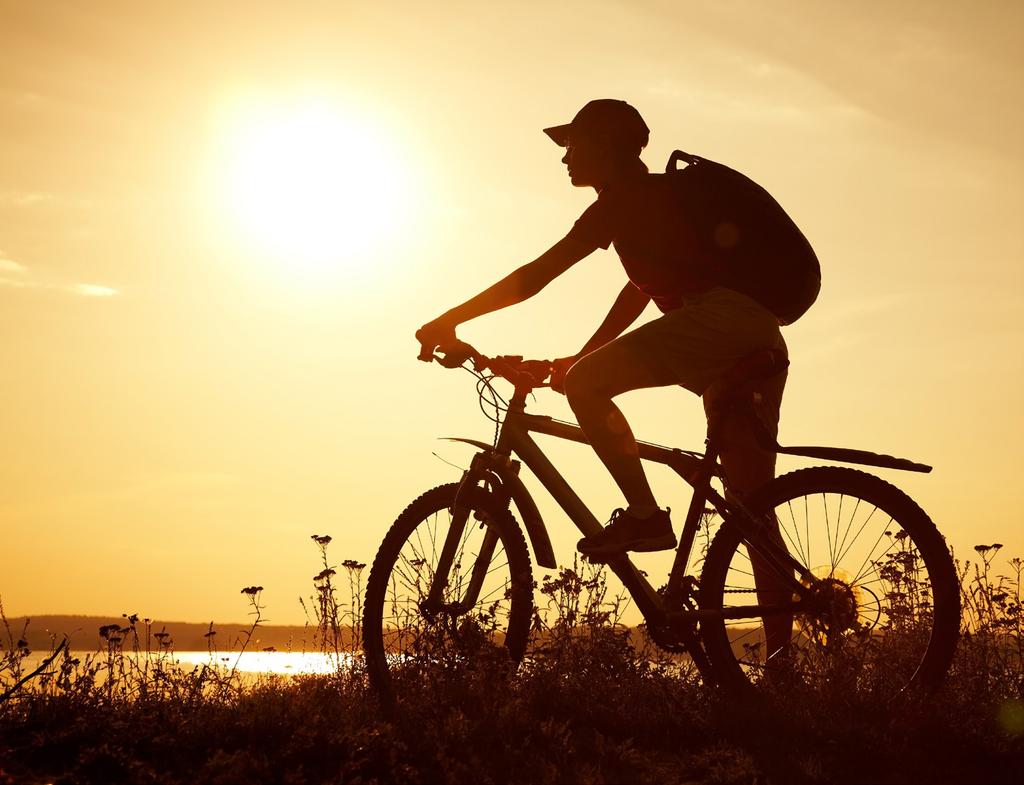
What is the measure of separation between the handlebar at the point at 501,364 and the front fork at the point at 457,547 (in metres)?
0.51

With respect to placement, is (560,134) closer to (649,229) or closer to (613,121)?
(613,121)

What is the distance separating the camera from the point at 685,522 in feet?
17.0

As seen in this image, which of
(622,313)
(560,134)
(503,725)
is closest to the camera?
(503,725)

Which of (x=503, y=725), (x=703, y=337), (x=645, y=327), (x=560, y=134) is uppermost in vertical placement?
(x=560, y=134)

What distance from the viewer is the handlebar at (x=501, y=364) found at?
17.7 feet

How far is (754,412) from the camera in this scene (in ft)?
16.5

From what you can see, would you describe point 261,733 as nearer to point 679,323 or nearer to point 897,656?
point 679,323

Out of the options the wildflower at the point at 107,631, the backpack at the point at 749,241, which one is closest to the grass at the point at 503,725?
the wildflower at the point at 107,631

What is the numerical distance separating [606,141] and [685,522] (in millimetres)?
2126

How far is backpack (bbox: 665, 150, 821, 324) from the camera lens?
4.93m

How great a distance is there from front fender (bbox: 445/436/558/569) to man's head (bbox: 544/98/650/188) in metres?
1.70

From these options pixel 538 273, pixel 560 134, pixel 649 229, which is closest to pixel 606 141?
pixel 560 134

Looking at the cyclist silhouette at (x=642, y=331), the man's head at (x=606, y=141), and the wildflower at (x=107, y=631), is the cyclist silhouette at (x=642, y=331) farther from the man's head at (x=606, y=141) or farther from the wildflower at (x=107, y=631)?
the wildflower at (x=107, y=631)

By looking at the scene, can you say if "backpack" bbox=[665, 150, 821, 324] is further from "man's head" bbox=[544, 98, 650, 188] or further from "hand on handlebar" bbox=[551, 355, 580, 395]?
"hand on handlebar" bbox=[551, 355, 580, 395]
